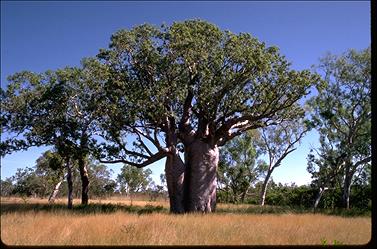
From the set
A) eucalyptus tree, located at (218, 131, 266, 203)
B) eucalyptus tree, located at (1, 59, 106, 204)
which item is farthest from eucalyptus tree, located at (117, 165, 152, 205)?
eucalyptus tree, located at (1, 59, 106, 204)

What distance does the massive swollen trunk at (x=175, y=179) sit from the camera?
759 inches

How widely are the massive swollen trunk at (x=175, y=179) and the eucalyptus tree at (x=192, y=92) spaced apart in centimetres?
5

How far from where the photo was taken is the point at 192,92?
1819 cm

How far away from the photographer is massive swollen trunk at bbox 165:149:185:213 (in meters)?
19.3

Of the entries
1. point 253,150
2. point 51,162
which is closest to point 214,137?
point 51,162

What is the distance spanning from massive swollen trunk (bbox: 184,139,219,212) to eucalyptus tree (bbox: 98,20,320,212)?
1.8 inches

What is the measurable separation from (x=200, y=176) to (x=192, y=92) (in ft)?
12.7

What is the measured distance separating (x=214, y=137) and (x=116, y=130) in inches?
187

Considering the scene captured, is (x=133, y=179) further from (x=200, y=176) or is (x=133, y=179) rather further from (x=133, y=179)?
(x=200, y=176)

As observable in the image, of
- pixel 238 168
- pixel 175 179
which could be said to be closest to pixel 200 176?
pixel 175 179

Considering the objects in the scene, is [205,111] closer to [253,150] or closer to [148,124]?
[148,124]

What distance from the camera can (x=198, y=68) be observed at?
18.2m

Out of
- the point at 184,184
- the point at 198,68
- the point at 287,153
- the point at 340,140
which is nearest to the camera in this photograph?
the point at 198,68

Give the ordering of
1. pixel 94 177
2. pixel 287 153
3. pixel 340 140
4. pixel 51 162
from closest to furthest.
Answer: pixel 340 140
pixel 51 162
pixel 287 153
pixel 94 177
